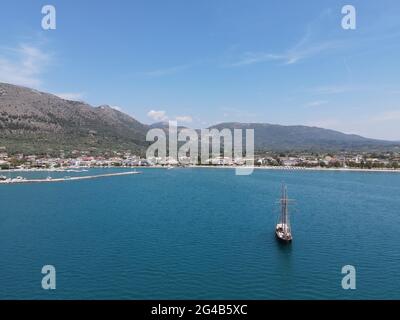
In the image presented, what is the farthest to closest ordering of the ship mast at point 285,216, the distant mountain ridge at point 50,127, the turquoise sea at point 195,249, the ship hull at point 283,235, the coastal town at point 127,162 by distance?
the distant mountain ridge at point 50,127 → the coastal town at point 127,162 → the ship mast at point 285,216 → the ship hull at point 283,235 → the turquoise sea at point 195,249

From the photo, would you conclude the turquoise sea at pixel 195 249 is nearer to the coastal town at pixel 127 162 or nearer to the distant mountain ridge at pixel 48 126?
the coastal town at pixel 127 162

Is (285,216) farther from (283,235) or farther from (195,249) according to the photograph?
(195,249)

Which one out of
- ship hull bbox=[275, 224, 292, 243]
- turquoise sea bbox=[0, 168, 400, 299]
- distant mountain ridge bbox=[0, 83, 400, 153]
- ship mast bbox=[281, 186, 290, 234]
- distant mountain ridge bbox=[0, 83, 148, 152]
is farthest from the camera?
distant mountain ridge bbox=[0, 83, 148, 152]

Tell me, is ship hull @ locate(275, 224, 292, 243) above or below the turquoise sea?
above

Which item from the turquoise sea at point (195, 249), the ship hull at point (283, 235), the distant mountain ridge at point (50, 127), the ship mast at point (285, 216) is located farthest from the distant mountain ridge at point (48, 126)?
the ship hull at point (283, 235)

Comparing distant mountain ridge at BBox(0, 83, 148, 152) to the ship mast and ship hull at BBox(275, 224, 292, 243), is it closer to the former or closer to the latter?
the ship mast

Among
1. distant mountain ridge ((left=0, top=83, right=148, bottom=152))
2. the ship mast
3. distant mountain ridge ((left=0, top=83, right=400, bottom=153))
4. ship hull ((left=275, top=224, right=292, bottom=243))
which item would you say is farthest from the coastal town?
ship hull ((left=275, top=224, right=292, bottom=243))

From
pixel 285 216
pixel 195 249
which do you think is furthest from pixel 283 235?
pixel 195 249
